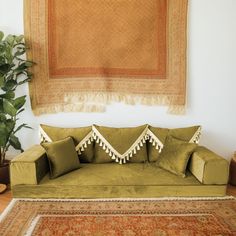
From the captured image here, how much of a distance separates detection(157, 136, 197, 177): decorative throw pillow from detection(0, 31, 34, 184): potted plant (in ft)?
5.16

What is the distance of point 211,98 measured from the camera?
3.46 metres

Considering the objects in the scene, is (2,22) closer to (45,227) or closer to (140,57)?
(140,57)

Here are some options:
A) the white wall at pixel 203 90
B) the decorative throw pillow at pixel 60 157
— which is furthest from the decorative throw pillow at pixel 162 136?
the decorative throw pillow at pixel 60 157

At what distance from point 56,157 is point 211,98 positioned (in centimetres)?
194

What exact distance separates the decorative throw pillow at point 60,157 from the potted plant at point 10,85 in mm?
471

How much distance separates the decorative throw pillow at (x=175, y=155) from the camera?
2.85m

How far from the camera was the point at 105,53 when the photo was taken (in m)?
3.35

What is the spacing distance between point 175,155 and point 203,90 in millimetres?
994

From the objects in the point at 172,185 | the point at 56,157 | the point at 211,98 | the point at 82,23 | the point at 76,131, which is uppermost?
the point at 82,23

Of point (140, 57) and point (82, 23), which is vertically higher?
point (82, 23)

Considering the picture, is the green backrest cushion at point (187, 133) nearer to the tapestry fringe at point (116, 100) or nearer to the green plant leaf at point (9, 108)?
the tapestry fringe at point (116, 100)

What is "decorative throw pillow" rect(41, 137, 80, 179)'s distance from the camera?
9.23ft

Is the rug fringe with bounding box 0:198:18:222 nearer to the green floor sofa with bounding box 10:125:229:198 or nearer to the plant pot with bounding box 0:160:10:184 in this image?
the green floor sofa with bounding box 10:125:229:198

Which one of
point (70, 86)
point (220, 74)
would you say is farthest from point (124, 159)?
point (220, 74)
